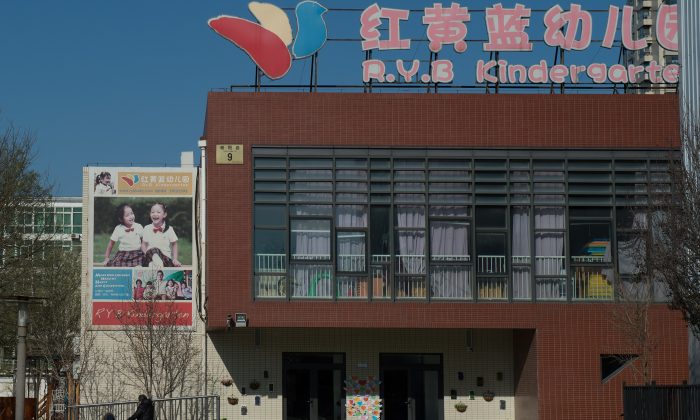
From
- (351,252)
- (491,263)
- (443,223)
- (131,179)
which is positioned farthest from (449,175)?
(131,179)

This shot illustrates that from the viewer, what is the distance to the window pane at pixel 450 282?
34.6 meters

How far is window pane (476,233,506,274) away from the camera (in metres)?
34.7

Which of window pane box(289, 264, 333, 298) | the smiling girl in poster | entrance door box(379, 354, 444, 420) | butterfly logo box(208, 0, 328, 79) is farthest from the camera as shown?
the smiling girl in poster

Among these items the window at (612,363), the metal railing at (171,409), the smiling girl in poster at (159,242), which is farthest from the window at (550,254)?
the smiling girl in poster at (159,242)

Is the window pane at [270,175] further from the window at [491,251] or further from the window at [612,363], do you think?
the window at [612,363]

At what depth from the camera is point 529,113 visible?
35031 mm

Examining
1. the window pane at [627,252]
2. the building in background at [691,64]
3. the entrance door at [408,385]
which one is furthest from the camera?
the entrance door at [408,385]

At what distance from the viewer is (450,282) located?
3466 cm

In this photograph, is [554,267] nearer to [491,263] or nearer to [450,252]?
[491,263]

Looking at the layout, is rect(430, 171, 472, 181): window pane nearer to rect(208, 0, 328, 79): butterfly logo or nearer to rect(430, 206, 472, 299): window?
rect(430, 206, 472, 299): window

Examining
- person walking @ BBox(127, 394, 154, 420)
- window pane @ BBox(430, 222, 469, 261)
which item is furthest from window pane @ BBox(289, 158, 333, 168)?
person walking @ BBox(127, 394, 154, 420)

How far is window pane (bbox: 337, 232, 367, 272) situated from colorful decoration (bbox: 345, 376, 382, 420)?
4607mm

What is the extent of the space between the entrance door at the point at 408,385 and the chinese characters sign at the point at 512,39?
29.2ft

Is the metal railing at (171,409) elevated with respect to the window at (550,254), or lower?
lower
